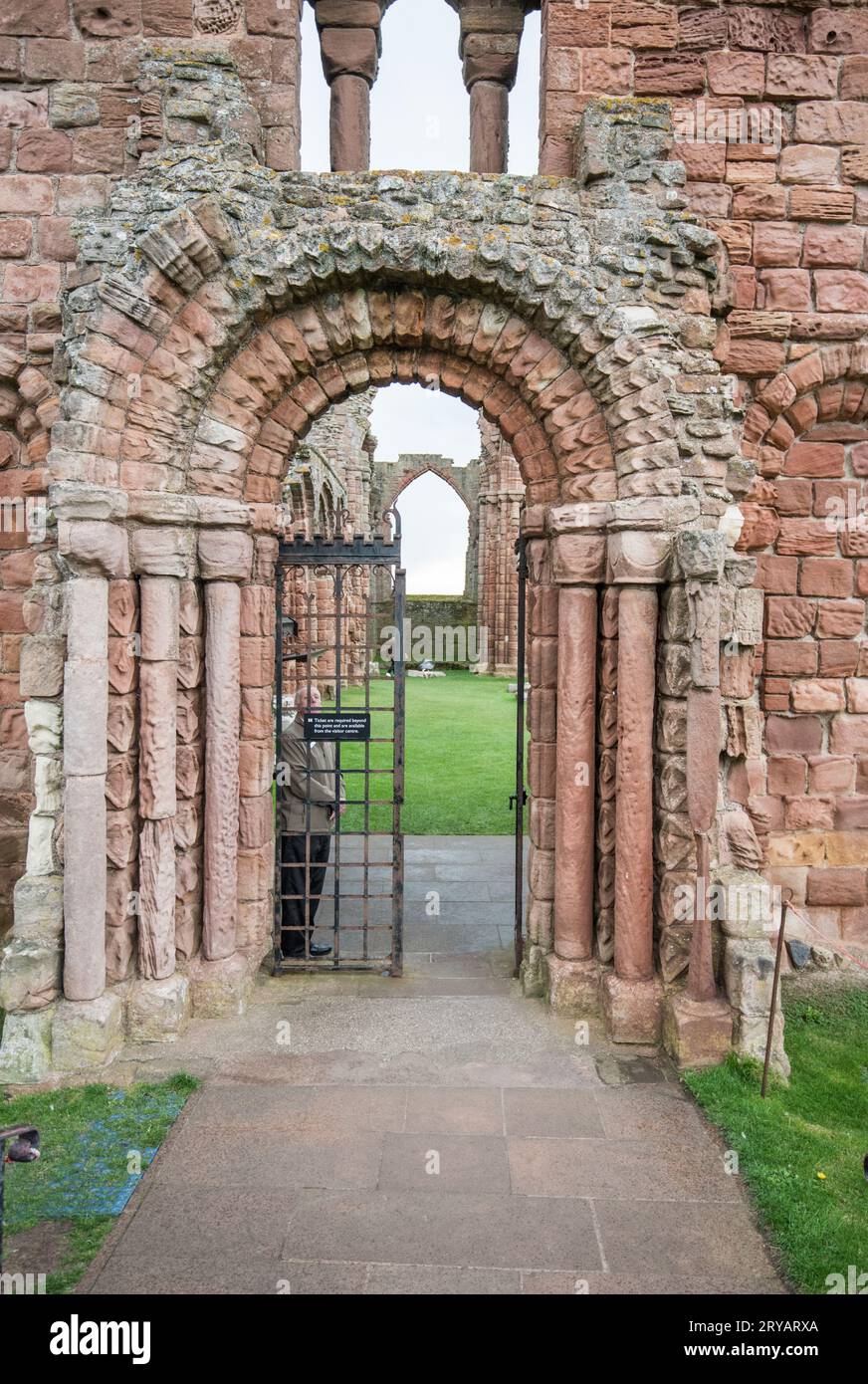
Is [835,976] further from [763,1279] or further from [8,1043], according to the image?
[8,1043]

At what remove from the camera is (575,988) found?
5.48m

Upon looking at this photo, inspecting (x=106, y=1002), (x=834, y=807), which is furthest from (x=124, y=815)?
(x=834, y=807)

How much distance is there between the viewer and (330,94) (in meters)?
6.44

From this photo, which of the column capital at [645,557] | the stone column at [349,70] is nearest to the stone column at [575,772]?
the column capital at [645,557]

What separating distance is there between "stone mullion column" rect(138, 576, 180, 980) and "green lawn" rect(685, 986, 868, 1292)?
2.94 metres

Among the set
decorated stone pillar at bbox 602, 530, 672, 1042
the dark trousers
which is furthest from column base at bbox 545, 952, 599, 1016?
the dark trousers

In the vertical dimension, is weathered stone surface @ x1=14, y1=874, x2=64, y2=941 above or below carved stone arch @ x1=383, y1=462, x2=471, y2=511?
below

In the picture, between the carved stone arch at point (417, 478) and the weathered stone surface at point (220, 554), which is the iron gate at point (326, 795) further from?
the carved stone arch at point (417, 478)

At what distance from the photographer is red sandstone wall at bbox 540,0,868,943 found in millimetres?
5844

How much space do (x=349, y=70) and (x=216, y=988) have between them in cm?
604

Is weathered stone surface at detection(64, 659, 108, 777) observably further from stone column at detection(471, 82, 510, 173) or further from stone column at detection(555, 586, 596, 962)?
stone column at detection(471, 82, 510, 173)

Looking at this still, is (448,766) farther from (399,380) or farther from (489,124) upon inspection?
(489,124)

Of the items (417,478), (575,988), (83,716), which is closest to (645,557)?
(575,988)

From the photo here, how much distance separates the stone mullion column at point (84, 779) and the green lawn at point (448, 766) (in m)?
4.62
